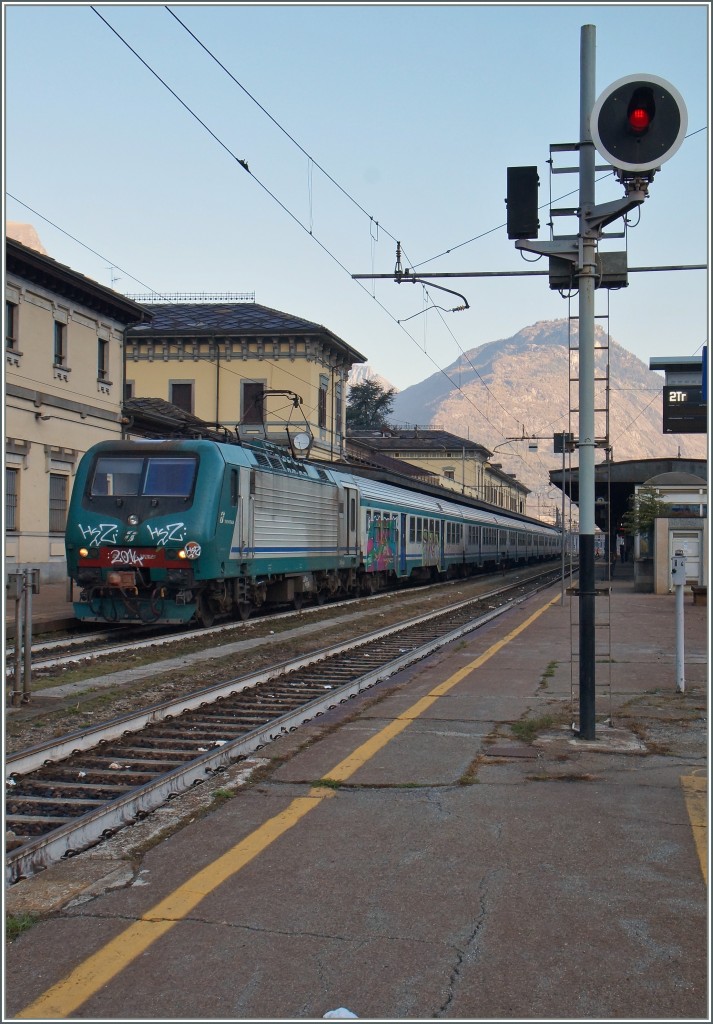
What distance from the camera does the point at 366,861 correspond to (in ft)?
15.6

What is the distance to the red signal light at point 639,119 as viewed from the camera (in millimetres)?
6844

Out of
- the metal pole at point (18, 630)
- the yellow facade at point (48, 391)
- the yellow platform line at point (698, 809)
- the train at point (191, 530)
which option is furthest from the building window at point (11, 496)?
the yellow platform line at point (698, 809)

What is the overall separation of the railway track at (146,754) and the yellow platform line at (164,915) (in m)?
0.86

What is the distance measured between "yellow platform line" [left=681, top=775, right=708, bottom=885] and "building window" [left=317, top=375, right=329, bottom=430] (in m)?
41.0

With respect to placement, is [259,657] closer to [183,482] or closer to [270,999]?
[183,482]

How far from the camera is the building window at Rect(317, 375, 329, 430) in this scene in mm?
47094

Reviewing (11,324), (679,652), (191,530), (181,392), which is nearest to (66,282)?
(11,324)

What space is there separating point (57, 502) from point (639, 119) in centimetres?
2239

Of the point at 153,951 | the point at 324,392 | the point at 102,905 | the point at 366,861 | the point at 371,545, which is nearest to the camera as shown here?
the point at 153,951

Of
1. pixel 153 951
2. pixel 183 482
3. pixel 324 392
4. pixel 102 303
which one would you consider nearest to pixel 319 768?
pixel 153 951

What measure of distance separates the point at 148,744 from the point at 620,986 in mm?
4979

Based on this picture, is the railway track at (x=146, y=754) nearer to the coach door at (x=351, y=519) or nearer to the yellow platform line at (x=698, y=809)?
the yellow platform line at (x=698, y=809)

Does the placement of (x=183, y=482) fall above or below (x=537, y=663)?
above

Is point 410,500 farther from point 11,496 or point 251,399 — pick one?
point 251,399
